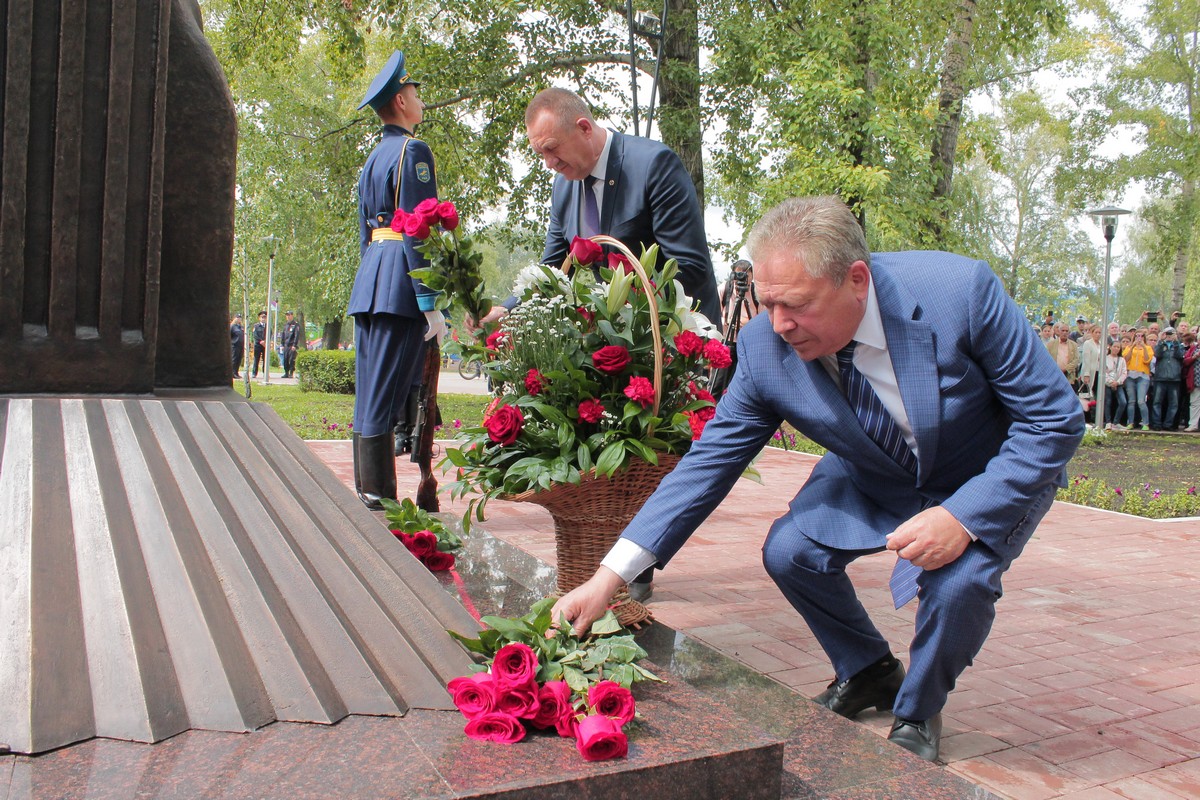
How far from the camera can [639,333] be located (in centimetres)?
315

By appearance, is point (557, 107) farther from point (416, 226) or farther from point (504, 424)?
point (504, 424)

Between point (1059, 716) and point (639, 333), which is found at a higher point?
point (639, 333)

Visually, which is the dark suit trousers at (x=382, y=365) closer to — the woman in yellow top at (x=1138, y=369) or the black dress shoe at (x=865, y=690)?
the black dress shoe at (x=865, y=690)

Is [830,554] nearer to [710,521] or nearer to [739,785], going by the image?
[739,785]

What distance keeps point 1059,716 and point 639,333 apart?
1732 millimetres

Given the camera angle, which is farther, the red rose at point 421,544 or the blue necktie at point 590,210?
the blue necktie at point 590,210

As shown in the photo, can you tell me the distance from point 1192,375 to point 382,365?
53.1 ft

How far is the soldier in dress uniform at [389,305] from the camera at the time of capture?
4.48 metres

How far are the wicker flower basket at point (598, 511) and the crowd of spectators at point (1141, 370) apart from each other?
15.0 meters

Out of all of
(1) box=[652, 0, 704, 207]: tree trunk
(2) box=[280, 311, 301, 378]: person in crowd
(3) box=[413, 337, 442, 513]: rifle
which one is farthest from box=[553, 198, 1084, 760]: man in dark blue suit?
(2) box=[280, 311, 301, 378]: person in crowd

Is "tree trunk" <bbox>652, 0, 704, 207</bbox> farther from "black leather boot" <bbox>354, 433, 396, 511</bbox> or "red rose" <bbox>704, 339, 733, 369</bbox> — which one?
"red rose" <bbox>704, 339, 733, 369</bbox>

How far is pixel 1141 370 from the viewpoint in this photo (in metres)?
16.8

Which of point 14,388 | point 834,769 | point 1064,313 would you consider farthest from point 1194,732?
point 1064,313

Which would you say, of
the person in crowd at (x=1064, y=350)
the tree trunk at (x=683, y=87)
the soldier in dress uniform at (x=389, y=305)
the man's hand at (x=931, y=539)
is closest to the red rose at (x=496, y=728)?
the man's hand at (x=931, y=539)
